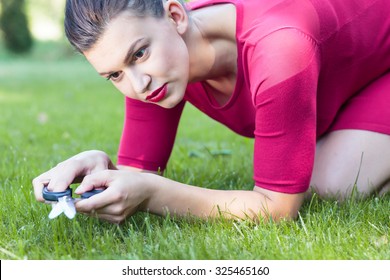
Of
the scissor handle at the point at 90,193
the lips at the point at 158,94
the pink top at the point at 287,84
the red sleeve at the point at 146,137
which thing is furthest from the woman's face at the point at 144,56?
Result: the red sleeve at the point at 146,137

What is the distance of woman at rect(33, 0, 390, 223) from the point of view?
72.9 inches

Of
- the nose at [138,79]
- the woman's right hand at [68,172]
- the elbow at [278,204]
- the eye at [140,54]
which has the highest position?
the eye at [140,54]

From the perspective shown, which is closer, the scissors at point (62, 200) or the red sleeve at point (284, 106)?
the scissors at point (62, 200)

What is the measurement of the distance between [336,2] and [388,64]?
47cm

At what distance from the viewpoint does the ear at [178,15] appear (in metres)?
1.97

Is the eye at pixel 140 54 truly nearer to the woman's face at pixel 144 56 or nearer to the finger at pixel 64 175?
the woman's face at pixel 144 56

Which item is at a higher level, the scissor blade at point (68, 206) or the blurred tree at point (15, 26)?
the scissor blade at point (68, 206)

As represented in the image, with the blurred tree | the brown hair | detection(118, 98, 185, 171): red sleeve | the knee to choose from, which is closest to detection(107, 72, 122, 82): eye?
the brown hair

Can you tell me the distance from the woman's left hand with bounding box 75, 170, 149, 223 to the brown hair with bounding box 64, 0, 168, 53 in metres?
0.43

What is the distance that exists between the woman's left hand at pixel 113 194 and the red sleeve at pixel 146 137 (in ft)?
2.26

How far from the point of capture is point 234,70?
2.25 metres

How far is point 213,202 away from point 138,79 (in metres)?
0.47

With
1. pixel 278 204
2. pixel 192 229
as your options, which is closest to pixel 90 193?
pixel 192 229
